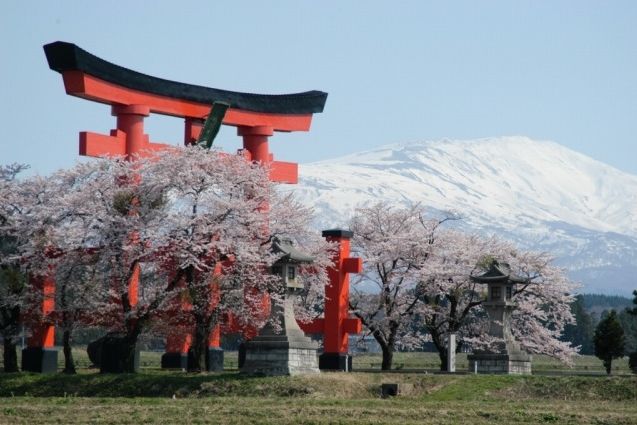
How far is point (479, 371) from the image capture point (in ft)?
162

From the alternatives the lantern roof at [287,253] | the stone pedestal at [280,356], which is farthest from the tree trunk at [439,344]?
the stone pedestal at [280,356]

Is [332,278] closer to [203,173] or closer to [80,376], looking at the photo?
[203,173]

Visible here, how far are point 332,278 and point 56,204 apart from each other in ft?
39.5

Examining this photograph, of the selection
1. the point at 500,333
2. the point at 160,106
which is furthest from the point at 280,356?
the point at 160,106

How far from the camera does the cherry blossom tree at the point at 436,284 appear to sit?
5769 centimetres

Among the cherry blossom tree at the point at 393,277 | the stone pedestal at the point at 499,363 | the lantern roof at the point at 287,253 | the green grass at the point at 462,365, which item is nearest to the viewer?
the lantern roof at the point at 287,253

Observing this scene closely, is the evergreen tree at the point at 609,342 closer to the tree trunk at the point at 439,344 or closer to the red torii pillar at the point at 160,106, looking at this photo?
the tree trunk at the point at 439,344

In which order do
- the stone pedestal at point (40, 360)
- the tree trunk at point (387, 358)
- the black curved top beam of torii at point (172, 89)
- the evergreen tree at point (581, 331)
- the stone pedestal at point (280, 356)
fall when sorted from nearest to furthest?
1. the stone pedestal at point (280, 356)
2. the black curved top beam of torii at point (172, 89)
3. the stone pedestal at point (40, 360)
4. the tree trunk at point (387, 358)
5. the evergreen tree at point (581, 331)

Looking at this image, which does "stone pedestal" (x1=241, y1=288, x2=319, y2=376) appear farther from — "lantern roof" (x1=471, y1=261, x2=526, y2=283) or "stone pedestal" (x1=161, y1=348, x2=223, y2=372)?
"lantern roof" (x1=471, y1=261, x2=526, y2=283)

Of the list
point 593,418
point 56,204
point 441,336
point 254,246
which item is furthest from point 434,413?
point 441,336

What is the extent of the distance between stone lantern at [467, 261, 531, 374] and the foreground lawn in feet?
12.8

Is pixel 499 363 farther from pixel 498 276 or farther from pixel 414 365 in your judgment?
pixel 414 365

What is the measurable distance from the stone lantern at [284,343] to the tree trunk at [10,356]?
8979 mm

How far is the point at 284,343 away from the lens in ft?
147
